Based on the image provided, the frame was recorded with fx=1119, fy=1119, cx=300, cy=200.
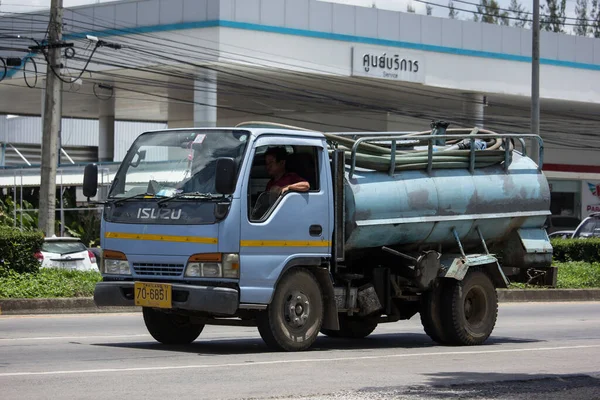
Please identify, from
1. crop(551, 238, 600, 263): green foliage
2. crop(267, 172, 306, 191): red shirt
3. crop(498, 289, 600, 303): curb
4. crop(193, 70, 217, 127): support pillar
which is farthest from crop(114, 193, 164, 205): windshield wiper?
crop(193, 70, 217, 127): support pillar

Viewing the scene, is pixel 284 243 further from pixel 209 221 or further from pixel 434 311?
pixel 434 311

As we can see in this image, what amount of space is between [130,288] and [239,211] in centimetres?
148

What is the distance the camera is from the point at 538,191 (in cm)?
1424

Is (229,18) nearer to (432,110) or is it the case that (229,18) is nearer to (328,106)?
(328,106)

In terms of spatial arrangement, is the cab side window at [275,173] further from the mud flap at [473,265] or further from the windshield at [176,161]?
the mud flap at [473,265]

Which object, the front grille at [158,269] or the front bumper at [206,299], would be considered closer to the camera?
the front bumper at [206,299]

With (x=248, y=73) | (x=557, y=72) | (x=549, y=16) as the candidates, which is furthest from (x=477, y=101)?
(x=549, y=16)

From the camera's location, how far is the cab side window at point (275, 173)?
11.5 m

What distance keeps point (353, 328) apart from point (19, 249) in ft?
25.8

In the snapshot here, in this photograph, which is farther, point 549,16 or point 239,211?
point 549,16

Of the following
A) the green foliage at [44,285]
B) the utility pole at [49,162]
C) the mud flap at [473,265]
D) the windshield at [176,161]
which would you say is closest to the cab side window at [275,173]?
the windshield at [176,161]

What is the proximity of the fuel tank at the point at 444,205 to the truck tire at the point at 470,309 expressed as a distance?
0.47 meters

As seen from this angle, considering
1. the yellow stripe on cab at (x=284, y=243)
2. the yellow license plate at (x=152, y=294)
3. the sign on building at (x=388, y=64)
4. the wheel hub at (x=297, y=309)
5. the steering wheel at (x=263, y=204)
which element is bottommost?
the wheel hub at (x=297, y=309)

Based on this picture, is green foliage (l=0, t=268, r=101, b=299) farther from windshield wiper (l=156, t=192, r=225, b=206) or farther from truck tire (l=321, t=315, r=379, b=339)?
windshield wiper (l=156, t=192, r=225, b=206)
